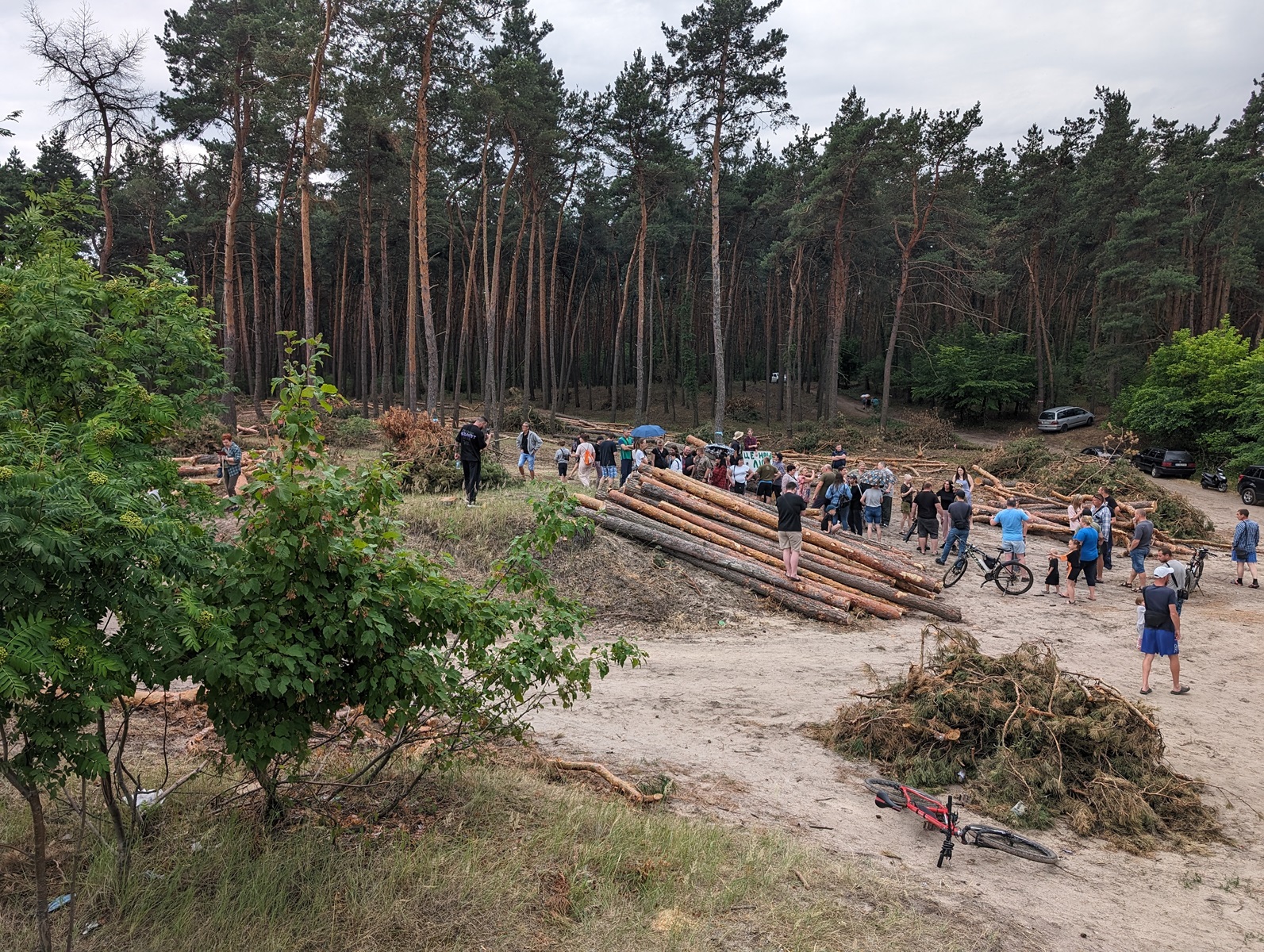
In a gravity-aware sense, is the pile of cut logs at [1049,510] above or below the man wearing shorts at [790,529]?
below

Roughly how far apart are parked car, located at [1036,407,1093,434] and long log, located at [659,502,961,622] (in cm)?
3315

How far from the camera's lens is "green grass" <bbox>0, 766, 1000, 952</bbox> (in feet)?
12.9

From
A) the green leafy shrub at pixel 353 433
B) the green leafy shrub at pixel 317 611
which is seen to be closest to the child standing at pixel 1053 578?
the green leafy shrub at pixel 317 611

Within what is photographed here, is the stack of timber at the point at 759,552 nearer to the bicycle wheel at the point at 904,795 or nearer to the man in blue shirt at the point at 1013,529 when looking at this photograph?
the man in blue shirt at the point at 1013,529

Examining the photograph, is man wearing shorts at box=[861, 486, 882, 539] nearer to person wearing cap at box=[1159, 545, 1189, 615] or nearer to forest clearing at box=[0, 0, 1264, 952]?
forest clearing at box=[0, 0, 1264, 952]

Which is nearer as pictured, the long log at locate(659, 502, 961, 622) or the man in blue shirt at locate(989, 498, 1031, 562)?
the long log at locate(659, 502, 961, 622)

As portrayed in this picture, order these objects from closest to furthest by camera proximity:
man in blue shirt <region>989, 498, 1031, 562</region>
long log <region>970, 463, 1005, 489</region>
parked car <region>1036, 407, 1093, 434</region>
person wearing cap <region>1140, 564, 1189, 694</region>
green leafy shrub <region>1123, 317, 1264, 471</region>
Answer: person wearing cap <region>1140, 564, 1189, 694</region>, man in blue shirt <region>989, 498, 1031, 562</region>, long log <region>970, 463, 1005, 489</region>, green leafy shrub <region>1123, 317, 1264, 471</region>, parked car <region>1036, 407, 1093, 434</region>

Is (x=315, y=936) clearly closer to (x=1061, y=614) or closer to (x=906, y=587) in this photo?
(x=906, y=587)

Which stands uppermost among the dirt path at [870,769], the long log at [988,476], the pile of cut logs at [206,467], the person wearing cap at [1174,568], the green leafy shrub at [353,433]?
the green leafy shrub at [353,433]

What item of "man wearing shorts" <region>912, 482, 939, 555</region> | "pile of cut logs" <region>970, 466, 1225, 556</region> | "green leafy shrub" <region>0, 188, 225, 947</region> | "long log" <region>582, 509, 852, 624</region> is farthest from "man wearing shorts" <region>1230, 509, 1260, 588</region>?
"green leafy shrub" <region>0, 188, 225, 947</region>

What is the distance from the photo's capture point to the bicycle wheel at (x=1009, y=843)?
5.96m

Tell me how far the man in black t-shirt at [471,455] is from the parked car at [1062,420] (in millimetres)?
36807

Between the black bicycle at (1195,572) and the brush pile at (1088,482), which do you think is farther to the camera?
the brush pile at (1088,482)

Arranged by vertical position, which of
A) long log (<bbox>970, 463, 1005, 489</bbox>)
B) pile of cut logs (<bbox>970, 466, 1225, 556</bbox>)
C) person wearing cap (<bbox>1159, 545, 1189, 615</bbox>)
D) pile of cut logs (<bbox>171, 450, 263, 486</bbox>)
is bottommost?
pile of cut logs (<bbox>970, 466, 1225, 556</bbox>)
